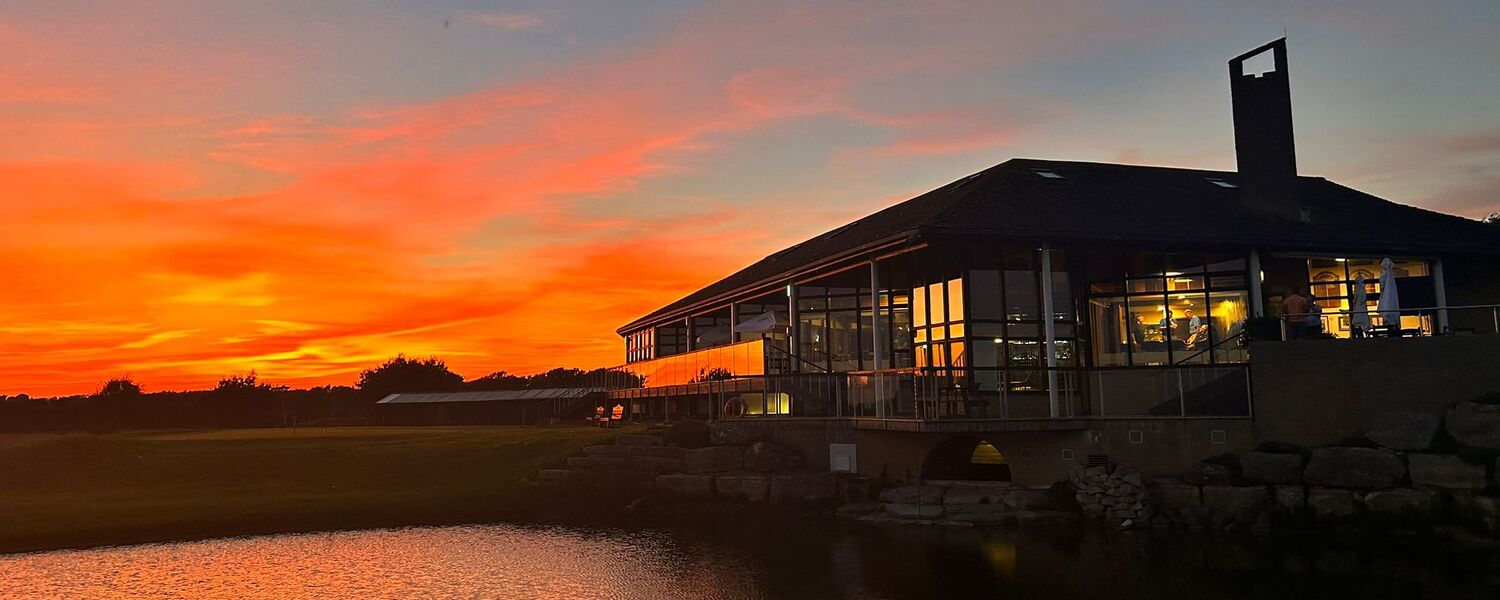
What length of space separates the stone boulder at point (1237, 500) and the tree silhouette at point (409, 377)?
78.1 m

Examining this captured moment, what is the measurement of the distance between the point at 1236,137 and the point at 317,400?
235 ft

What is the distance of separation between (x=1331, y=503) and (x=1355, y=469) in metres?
0.75

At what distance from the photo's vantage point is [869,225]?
31.1 metres

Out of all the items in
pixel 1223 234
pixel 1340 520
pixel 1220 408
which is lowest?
pixel 1340 520

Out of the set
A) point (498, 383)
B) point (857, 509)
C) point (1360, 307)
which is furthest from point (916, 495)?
point (498, 383)

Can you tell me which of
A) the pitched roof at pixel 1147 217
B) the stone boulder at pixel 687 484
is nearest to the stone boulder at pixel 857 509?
the stone boulder at pixel 687 484

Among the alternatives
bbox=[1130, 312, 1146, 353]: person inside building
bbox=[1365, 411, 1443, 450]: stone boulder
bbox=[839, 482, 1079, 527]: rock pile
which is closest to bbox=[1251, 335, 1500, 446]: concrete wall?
bbox=[1365, 411, 1443, 450]: stone boulder

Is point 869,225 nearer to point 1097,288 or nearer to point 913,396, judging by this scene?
point 1097,288

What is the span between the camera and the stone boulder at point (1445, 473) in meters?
16.3

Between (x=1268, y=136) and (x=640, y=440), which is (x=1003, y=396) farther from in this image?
(x=1268, y=136)

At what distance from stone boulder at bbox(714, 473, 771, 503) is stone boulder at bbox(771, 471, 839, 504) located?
0.74 ft

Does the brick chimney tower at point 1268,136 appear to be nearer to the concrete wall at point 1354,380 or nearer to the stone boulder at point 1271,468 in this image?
the concrete wall at point 1354,380

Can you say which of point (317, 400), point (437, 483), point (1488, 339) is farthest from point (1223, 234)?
point (317, 400)

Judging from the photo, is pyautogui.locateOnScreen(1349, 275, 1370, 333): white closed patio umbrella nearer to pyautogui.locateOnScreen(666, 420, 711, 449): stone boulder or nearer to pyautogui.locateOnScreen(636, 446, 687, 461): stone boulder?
pyautogui.locateOnScreen(666, 420, 711, 449): stone boulder
